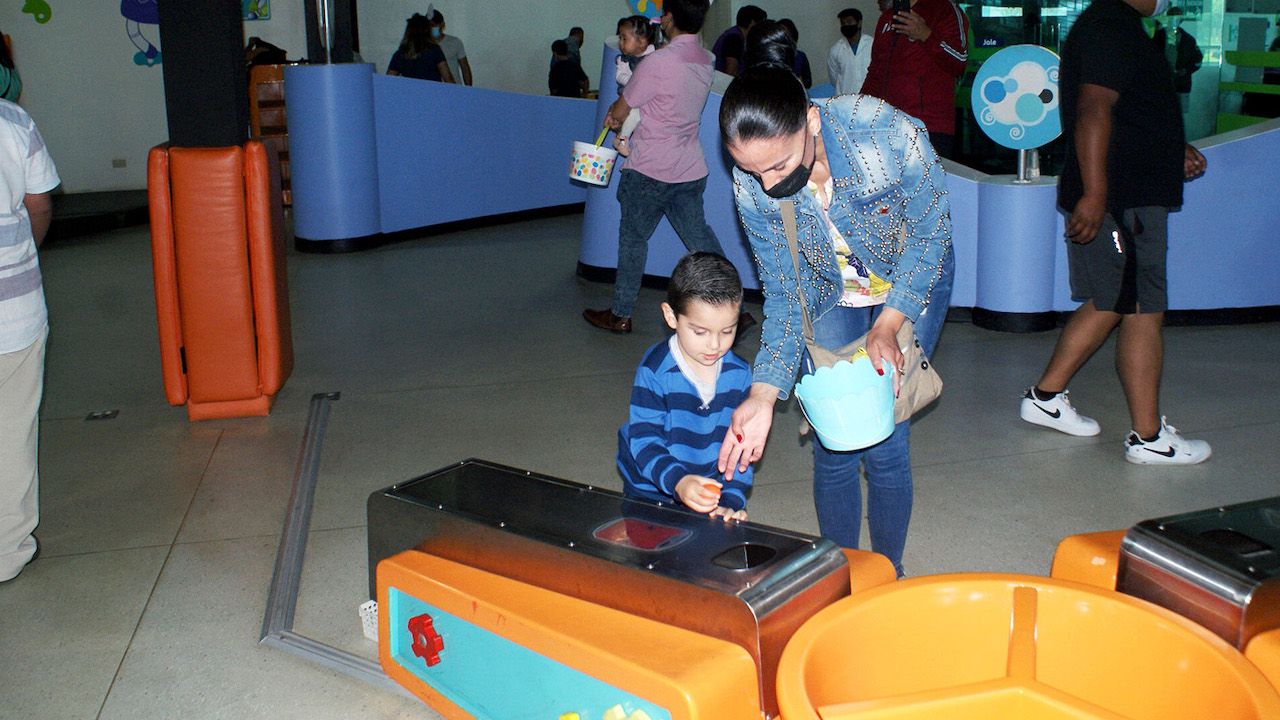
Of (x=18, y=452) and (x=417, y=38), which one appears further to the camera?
(x=417, y=38)

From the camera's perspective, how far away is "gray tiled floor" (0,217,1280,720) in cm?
234

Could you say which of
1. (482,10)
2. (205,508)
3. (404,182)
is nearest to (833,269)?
(205,508)

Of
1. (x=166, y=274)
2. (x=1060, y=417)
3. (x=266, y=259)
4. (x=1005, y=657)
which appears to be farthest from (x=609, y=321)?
(x=1005, y=657)

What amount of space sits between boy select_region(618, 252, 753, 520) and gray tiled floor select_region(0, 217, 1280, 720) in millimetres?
716

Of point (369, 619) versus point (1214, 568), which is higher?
point (1214, 568)

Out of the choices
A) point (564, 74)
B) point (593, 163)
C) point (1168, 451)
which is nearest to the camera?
point (1168, 451)

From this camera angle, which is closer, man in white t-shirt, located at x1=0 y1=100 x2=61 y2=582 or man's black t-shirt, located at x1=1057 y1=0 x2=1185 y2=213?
man in white t-shirt, located at x1=0 y1=100 x2=61 y2=582

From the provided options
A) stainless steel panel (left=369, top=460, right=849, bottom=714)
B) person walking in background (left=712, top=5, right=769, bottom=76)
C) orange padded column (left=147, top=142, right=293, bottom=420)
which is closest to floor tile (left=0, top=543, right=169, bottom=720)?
stainless steel panel (left=369, top=460, right=849, bottom=714)

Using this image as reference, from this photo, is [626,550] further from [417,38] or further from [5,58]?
[417,38]

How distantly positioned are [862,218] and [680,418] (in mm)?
579

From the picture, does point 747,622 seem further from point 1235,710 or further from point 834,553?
point 1235,710

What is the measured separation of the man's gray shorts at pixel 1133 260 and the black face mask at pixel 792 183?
64.9 inches

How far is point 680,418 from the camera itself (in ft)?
7.38

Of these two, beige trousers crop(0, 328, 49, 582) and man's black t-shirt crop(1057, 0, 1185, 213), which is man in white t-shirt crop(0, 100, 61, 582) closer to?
beige trousers crop(0, 328, 49, 582)
